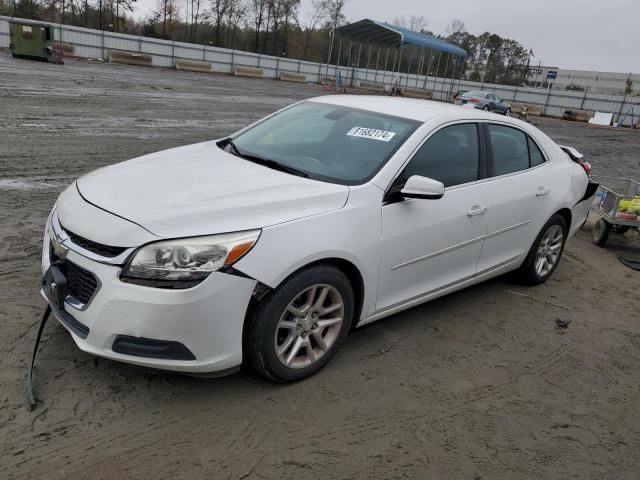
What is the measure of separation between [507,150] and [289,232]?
254 cm

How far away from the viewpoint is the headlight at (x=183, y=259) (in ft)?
8.89

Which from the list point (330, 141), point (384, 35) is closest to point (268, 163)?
point (330, 141)

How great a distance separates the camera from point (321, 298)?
127 inches

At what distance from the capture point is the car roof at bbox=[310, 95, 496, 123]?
4.12 meters

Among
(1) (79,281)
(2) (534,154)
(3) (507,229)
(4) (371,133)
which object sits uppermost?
(4) (371,133)

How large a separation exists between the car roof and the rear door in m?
0.27

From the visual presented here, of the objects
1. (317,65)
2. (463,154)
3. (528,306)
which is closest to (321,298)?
(463,154)

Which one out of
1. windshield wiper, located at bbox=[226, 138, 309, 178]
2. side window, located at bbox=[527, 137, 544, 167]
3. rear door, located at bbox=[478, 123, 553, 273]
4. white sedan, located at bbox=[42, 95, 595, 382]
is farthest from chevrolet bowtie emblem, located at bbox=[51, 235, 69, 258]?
side window, located at bbox=[527, 137, 544, 167]

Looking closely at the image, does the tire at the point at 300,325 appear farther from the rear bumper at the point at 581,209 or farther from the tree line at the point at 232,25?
the tree line at the point at 232,25

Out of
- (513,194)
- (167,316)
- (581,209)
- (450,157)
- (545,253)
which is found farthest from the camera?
(581,209)

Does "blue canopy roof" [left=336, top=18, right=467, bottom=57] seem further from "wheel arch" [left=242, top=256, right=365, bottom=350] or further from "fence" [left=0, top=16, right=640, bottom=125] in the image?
"wheel arch" [left=242, top=256, right=365, bottom=350]

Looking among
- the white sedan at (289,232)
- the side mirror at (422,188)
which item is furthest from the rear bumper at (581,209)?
the side mirror at (422,188)

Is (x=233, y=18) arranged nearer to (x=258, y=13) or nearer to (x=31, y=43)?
(x=258, y=13)

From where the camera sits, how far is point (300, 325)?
3211mm
